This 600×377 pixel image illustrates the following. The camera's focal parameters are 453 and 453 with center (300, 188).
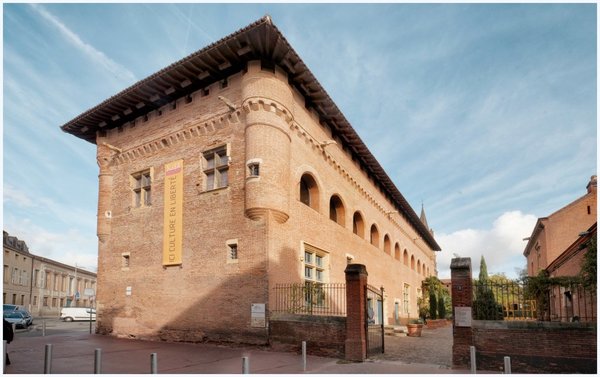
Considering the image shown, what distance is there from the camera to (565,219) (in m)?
36.1

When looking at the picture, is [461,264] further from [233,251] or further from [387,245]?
[387,245]

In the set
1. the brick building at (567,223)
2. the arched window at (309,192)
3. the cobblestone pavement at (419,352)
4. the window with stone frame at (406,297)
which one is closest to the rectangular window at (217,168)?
the arched window at (309,192)

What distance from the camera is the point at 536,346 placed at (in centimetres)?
1106

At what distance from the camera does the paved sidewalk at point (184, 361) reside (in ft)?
36.1

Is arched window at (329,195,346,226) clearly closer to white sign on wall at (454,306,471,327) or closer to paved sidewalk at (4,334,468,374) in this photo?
paved sidewalk at (4,334,468,374)

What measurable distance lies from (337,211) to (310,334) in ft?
33.4

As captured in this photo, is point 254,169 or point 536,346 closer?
point 536,346

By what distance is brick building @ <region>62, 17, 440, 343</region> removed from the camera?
1595 centimetres

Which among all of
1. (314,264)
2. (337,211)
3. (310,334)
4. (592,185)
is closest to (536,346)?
(310,334)

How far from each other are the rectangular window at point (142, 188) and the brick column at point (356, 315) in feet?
34.9

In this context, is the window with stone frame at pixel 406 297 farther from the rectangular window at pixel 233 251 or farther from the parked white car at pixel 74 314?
the parked white car at pixel 74 314

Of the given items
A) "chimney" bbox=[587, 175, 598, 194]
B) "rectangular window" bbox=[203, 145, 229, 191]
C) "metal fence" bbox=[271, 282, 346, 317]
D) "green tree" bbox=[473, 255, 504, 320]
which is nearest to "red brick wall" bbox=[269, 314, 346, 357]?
"metal fence" bbox=[271, 282, 346, 317]

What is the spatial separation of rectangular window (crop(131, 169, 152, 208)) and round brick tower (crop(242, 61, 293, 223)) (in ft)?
20.5

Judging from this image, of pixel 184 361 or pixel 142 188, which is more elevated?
pixel 142 188
